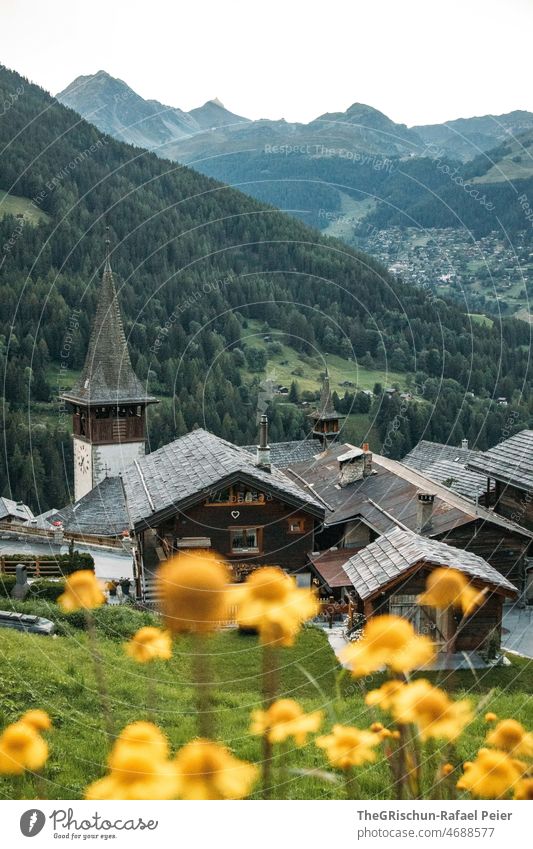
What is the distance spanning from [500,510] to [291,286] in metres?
112

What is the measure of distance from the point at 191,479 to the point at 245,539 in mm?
2370

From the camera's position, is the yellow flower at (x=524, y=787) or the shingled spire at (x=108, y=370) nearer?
the yellow flower at (x=524, y=787)

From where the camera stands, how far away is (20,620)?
14797 millimetres

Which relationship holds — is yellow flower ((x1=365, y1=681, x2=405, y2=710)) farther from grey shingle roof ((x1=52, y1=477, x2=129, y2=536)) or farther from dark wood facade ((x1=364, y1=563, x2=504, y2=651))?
grey shingle roof ((x1=52, y1=477, x2=129, y2=536))

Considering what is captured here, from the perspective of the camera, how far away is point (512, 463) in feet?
101

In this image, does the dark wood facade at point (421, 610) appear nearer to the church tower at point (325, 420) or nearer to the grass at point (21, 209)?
the church tower at point (325, 420)

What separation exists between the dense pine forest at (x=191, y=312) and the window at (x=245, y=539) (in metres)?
56.1

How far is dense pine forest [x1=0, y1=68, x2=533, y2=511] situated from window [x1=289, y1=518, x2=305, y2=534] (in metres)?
→ 55.4

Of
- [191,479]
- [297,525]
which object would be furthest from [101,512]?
[297,525]

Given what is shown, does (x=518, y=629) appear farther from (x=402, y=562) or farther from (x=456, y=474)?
(x=456, y=474)

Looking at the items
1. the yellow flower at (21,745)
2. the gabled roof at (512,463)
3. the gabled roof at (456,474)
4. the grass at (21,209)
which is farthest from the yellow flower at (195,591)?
the grass at (21,209)

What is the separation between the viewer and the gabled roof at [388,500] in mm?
28219

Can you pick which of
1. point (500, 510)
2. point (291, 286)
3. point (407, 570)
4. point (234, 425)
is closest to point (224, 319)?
point (291, 286)
